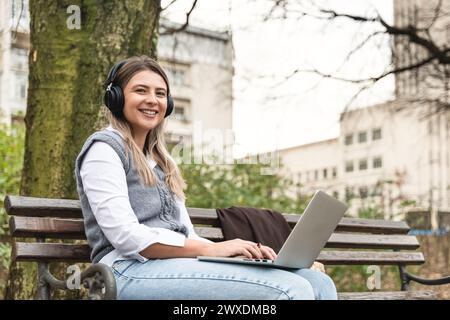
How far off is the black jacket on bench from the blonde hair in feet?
2.13

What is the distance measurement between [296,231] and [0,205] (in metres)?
4.16

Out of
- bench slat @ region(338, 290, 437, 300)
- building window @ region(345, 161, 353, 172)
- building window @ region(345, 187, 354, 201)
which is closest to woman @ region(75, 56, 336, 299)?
bench slat @ region(338, 290, 437, 300)

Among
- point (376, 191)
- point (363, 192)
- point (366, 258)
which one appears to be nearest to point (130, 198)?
point (366, 258)

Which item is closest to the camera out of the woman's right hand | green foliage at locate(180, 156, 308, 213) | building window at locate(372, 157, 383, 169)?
the woman's right hand

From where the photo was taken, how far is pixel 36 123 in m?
4.55

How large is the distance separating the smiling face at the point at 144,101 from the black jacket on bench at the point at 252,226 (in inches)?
36.2

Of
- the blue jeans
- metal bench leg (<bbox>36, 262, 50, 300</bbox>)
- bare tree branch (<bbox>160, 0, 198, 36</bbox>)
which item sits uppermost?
bare tree branch (<bbox>160, 0, 198, 36</bbox>)

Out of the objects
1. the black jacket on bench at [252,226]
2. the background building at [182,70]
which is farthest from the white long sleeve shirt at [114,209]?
the black jacket on bench at [252,226]

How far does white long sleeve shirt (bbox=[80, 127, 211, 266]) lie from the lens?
9.86 feet

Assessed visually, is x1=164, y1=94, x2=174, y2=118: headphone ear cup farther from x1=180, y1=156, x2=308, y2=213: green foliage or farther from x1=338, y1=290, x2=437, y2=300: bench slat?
x1=180, y1=156, x2=308, y2=213: green foliage

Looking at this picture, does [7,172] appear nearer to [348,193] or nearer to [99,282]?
[348,193]

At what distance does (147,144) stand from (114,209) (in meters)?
0.63
